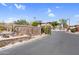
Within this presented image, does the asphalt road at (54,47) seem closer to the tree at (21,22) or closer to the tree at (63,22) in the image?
the tree at (63,22)

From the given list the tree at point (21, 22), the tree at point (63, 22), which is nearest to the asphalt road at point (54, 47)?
the tree at point (63, 22)

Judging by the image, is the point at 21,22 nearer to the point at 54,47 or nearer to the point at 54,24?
the point at 54,24

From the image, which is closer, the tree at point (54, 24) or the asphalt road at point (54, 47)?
the asphalt road at point (54, 47)

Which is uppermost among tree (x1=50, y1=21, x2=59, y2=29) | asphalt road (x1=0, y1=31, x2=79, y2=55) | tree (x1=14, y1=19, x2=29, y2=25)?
tree (x1=14, y1=19, x2=29, y2=25)

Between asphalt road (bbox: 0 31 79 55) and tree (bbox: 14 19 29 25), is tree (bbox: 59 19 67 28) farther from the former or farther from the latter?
tree (bbox: 14 19 29 25)

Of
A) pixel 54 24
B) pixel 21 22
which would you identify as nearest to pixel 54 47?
pixel 54 24

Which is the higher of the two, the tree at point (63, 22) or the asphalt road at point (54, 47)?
the tree at point (63, 22)

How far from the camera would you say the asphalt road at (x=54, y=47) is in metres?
8.02

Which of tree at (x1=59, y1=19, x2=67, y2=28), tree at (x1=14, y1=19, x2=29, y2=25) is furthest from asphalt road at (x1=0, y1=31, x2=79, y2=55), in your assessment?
tree at (x1=14, y1=19, x2=29, y2=25)

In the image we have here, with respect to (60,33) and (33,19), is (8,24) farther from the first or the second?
(60,33)

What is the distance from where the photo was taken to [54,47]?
8477 millimetres

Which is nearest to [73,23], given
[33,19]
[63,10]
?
[63,10]

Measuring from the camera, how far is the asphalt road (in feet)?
26.3
